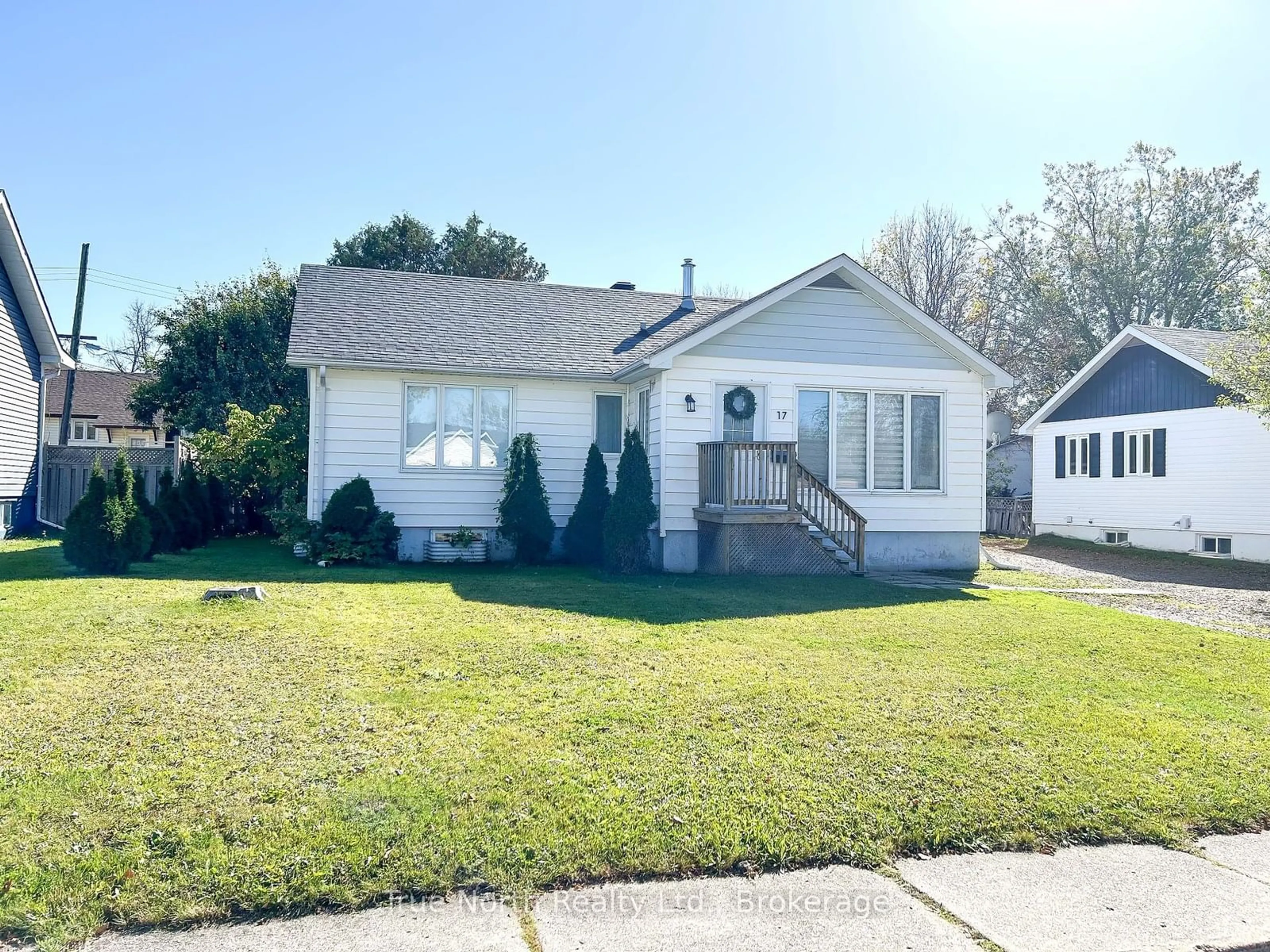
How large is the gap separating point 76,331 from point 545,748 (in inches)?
1014

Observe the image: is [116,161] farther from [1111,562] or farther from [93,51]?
[1111,562]

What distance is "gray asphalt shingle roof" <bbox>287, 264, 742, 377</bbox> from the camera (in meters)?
13.3

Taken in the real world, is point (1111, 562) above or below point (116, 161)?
below

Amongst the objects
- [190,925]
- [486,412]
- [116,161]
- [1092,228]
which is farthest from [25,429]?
[1092,228]

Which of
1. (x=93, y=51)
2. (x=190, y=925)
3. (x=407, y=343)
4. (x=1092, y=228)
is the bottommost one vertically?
(x=190, y=925)

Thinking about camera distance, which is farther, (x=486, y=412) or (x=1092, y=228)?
(x=1092, y=228)

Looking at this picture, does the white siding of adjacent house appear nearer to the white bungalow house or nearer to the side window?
the white bungalow house

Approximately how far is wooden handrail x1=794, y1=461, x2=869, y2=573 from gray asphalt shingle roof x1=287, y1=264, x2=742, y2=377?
111 inches

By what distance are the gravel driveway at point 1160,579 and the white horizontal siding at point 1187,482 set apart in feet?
2.61

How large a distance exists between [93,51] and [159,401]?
471 inches

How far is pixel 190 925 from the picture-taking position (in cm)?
290

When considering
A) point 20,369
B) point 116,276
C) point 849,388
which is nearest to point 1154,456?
point 849,388

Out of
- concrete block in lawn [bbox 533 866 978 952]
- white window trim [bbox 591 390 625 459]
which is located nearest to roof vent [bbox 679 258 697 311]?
white window trim [bbox 591 390 625 459]

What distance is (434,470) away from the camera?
13.5 m
